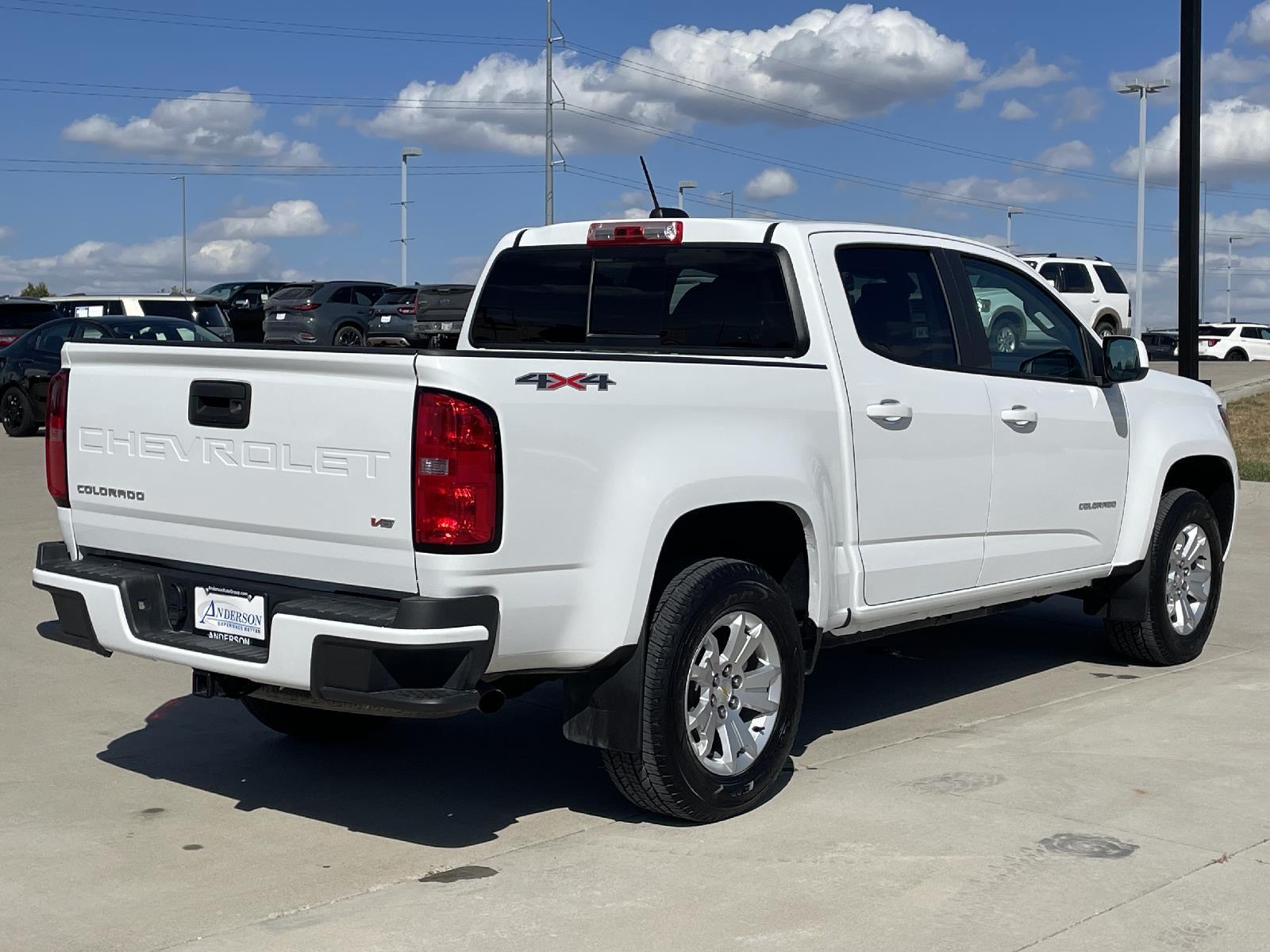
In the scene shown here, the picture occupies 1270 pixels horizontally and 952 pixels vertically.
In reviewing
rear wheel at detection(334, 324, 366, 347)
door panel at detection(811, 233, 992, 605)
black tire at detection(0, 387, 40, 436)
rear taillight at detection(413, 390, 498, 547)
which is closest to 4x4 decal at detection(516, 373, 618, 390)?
rear taillight at detection(413, 390, 498, 547)

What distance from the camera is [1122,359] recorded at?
7.20 metres

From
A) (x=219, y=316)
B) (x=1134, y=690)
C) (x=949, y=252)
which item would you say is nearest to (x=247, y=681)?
(x=949, y=252)

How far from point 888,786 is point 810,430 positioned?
1295mm

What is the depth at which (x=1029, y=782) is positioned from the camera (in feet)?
18.6

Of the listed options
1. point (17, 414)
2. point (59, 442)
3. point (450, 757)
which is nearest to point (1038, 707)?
point (450, 757)

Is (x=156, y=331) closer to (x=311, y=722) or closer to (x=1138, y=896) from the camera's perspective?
(x=311, y=722)

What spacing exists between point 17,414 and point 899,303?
18.5m

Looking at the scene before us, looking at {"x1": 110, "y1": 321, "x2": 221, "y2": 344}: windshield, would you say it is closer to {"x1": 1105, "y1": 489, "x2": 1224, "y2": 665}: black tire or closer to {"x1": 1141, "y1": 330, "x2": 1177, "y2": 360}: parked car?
{"x1": 1105, "y1": 489, "x2": 1224, "y2": 665}: black tire

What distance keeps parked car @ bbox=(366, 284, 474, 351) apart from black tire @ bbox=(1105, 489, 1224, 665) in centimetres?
1801

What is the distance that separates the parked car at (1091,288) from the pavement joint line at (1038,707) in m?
23.0

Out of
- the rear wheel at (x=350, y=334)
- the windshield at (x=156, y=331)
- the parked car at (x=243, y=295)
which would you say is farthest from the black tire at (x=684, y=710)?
the parked car at (x=243, y=295)

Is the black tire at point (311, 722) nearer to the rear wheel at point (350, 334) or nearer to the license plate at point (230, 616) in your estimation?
the license plate at point (230, 616)

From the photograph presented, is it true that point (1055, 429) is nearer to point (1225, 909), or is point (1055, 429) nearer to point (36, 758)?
point (1225, 909)

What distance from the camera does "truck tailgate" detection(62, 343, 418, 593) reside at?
4.48 m
